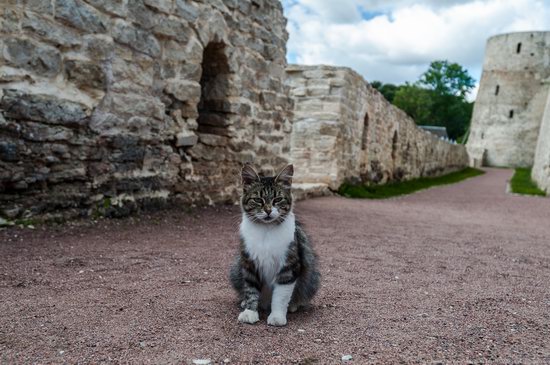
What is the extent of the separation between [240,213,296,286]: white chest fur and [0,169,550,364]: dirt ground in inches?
11.9

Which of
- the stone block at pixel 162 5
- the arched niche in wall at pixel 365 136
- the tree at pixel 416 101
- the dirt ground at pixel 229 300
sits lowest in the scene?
the dirt ground at pixel 229 300

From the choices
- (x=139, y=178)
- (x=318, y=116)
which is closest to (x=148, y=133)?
(x=139, y=178)

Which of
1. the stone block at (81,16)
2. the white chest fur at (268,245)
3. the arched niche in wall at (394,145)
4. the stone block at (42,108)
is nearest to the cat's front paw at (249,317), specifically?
the white chest fur at (268,245)

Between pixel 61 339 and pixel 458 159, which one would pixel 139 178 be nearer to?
pixel 61 339

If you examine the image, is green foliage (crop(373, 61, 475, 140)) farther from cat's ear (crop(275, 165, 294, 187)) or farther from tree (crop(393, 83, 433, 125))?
cat's ear (crop(275, 165, 294, 187))

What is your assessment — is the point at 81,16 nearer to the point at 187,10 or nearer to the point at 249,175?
the point at 187,10

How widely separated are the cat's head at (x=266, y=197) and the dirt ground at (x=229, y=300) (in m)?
0.60

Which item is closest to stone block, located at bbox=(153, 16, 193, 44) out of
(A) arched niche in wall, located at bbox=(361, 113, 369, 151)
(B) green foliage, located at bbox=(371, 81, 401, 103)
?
(A) arched niche in wall, located at bbox=(361, 113, 369, 151)

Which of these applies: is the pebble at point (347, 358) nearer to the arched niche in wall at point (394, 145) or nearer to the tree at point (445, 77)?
the arched niche in wall at point (394, 145)

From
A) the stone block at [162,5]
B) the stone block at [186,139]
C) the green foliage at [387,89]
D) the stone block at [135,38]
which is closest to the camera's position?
the stone block at [135,38]

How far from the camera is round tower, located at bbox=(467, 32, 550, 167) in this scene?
4125 centimetres

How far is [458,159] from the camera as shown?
117ft

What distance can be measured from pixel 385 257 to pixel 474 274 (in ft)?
2.85

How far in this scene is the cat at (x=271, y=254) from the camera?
2773 mm
